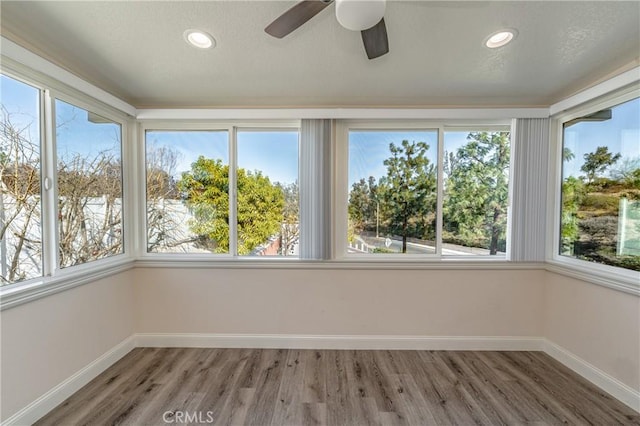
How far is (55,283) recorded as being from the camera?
176cm

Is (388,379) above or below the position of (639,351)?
below

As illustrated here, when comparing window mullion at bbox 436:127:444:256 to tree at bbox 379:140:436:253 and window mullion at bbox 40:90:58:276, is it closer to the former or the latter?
tree at bbox 379:140:436:253

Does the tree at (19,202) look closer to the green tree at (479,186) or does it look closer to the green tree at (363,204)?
the green tree at (363,204)

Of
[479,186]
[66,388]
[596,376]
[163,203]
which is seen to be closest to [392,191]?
[479,186]

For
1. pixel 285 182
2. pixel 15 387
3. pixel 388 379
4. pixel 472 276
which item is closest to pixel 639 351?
pixel 472 276

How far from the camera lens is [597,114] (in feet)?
7.05

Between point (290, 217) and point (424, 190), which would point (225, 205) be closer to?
point (290, 217)

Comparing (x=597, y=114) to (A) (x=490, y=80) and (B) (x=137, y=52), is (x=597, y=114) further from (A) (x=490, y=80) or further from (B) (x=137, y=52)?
(B) (x=137, y=52)

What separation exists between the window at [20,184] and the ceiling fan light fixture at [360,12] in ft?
6.95

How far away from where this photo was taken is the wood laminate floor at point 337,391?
169 cm

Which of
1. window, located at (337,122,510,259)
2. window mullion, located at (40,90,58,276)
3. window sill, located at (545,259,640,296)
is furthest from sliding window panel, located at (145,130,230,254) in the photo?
window sill, located at (545,259,640,296)

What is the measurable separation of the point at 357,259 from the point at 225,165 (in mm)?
1654

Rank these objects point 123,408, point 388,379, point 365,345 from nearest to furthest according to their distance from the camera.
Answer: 1. point 123,408
2. point 388,379
3. point 365,345

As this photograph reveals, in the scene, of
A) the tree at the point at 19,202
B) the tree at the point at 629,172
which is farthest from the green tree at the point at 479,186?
the tree at the point at 19,202
